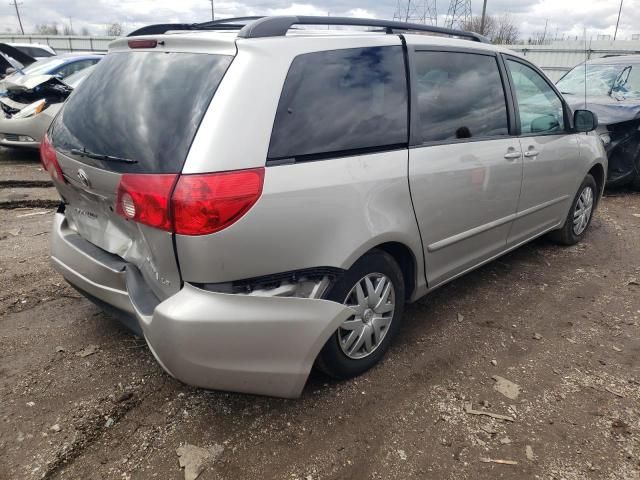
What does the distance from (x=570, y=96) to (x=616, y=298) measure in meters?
4.49

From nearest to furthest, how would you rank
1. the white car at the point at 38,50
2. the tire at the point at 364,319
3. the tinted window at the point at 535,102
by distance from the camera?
the tire at the point at 364,319 → the tinted window at the point at 535,102 → the white car at the point at 38,50

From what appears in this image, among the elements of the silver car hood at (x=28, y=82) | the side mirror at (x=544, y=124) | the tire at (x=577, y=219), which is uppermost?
the side mirror at (x=544, y=124)

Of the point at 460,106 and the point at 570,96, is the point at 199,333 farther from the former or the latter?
the point at 570,96

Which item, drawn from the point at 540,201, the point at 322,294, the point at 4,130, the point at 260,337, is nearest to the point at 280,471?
the point at 260,337

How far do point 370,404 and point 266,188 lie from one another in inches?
49.5

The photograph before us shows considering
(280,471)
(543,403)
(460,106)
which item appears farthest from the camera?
(460,106)

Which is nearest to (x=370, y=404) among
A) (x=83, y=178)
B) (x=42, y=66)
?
(x=83, y=178)

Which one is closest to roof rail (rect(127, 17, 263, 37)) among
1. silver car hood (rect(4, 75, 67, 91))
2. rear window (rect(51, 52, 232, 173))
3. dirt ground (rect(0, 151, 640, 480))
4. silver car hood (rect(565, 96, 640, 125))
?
rear window (rect(51, 52, 232, 173))

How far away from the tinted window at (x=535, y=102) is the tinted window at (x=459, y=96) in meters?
0.29

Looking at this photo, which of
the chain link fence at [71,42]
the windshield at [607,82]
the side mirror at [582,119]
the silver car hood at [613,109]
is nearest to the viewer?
the side mirror at [582,119]

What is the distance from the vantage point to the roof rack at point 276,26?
2191mm

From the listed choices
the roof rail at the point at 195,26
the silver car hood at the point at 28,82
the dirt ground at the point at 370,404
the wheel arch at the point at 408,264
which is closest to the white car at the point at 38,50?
the silver car hood at the point at 28,82

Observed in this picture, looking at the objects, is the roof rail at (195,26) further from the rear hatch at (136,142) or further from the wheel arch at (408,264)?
the wheel arch at (408,264)

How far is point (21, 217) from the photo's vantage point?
5254mm
